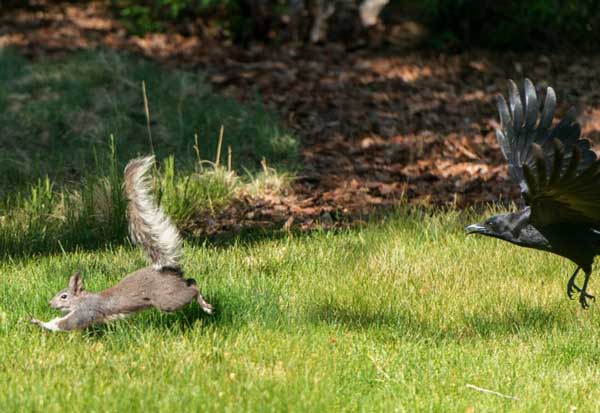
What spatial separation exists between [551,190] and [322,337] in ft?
4.49

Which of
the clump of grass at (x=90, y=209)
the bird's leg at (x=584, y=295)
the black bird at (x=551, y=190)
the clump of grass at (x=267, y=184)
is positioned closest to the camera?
the black bird at (x=551, y=190)

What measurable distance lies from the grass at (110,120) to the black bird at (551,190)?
3480 millimetres

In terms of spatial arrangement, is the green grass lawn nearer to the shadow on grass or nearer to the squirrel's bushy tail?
the shadow on grass

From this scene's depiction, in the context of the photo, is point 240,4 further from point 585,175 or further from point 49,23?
point 585,175

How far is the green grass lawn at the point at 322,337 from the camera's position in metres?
4.14

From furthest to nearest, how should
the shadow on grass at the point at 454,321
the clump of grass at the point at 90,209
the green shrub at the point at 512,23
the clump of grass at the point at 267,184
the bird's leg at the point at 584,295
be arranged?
the green shrub at the point at 512,23 < the clump of grass at the point at 267,184 < the clump of grass at the point at 90,209 < the bird's leg at the point at 584,295 < the shadow on grass at the point at 454,321

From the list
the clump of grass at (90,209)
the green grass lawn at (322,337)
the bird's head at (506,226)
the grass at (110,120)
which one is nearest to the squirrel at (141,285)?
the green grass lawn at (322,337)

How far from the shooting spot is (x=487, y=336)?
5031mm

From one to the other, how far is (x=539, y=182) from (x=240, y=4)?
845cm

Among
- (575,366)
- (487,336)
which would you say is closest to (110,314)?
(487,336)

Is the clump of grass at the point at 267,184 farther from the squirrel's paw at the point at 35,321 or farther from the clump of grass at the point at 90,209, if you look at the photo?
the squirrel's paw at the point at 35,321

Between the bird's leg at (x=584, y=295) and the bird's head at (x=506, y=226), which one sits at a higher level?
the bird's head at (x=506, y=226)

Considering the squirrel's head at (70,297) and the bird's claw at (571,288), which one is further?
the bird's claw at (571,288)

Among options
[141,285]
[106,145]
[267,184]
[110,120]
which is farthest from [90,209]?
[110,120]
